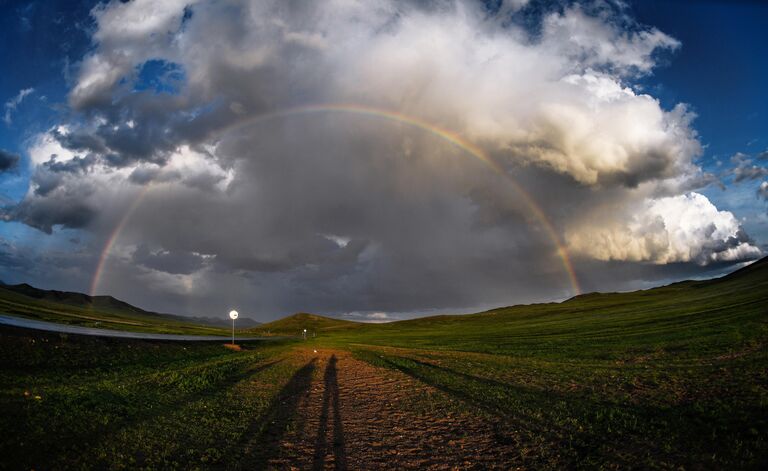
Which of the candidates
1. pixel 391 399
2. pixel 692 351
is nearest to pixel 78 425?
pixel 391 399

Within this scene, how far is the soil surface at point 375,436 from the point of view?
402 inches

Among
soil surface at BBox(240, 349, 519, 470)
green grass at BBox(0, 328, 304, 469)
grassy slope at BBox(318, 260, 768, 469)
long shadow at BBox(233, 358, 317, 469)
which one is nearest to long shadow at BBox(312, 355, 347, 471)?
soil surface at BBox(240, 349, 519, 470)

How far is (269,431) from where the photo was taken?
12797 mm

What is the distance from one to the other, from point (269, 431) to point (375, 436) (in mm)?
3459

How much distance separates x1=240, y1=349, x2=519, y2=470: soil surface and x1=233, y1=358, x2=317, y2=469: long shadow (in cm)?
3

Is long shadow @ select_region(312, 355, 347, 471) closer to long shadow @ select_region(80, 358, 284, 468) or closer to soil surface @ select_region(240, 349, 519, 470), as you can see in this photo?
soil surface @ select_region(240, 349, 519, 470)

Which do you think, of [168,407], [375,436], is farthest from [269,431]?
[168,407]

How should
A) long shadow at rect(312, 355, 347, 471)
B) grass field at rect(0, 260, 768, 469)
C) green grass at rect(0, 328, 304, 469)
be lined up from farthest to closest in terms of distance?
1. long shadow at rect(312, 355, 347, 471)
2. grass field at rect(0, 260, 768, 469)
3. green grass at rect(0, 328, 304, 469)

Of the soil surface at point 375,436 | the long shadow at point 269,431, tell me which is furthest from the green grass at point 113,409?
the soil surface at point 375,436

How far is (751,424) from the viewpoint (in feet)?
39.0

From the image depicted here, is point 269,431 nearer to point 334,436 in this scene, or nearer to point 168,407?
point 334,436

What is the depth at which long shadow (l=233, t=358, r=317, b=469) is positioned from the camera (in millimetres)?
10192

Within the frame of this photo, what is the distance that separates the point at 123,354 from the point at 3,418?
20.0m

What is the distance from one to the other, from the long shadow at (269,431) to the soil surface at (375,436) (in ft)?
0.10
